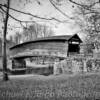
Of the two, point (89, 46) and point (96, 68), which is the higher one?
point (89, 46)

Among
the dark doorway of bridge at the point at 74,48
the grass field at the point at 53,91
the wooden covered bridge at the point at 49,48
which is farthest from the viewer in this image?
the dark doorway of bridge at the point at 74,48

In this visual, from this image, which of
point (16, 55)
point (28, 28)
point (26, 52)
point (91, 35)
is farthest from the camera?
point (16, 55)

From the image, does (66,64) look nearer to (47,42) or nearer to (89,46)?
(89,46)

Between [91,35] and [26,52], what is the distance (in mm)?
16844

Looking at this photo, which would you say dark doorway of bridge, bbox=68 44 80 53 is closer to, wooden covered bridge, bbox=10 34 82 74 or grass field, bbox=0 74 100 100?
wooden covered bridge, bbox=10 34 82 74

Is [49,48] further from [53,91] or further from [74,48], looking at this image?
[53,91]

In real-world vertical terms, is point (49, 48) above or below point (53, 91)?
above

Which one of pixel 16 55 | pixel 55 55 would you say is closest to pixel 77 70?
pixel 55 55

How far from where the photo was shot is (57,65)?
64.4 feet

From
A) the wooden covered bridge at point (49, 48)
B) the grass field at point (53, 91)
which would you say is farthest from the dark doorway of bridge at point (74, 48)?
the grass field at point (53, 91)

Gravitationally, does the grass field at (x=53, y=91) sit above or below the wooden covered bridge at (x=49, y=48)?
below

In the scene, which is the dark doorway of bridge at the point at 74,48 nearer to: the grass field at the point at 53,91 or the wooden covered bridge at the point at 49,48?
Result: the wooden covered bridge at the point at 49,48

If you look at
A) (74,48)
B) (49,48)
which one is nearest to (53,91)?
(49,48)

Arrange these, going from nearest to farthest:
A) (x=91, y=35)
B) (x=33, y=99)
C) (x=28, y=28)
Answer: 1. (x=33, y=99)
2. (x=28, y=28)
3. (x=91, y=35)
